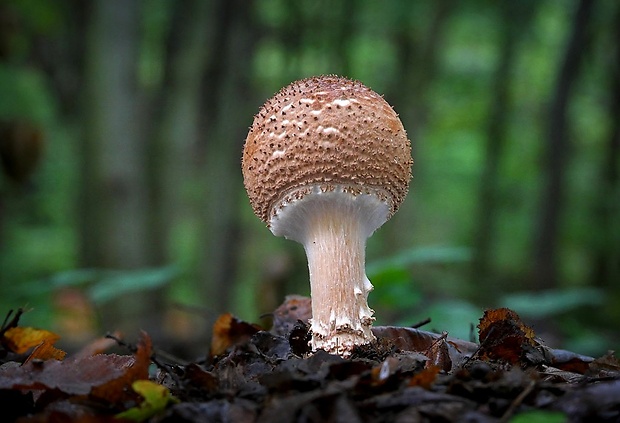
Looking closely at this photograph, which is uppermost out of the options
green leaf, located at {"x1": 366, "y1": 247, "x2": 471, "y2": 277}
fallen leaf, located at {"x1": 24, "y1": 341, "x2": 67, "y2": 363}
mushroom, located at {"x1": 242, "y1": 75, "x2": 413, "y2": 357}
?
mushroom, located at {"x1": 242, "y1": 75, "x2": 413, "y2": 357}

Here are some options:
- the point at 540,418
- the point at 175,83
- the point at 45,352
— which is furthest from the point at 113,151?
the point at 540,418

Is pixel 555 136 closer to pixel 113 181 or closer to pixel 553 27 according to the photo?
pixel 113 181

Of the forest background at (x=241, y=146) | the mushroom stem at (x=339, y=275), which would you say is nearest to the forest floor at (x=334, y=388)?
the mushroom stem at (x=339, y=275)

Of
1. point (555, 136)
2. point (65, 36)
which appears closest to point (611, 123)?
point (555, 136)

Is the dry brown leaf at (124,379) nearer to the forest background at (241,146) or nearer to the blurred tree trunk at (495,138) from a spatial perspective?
the forest background at (241,146)

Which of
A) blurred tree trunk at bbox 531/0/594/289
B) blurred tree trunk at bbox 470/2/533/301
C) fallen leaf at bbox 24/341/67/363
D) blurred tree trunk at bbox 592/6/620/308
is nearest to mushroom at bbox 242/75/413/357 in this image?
fallen leaf at bbox 24/341/67/363

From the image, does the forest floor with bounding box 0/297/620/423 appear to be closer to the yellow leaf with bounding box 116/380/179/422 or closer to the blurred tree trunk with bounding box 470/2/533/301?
the yellow leaf with bounding box 116/380/179/422
